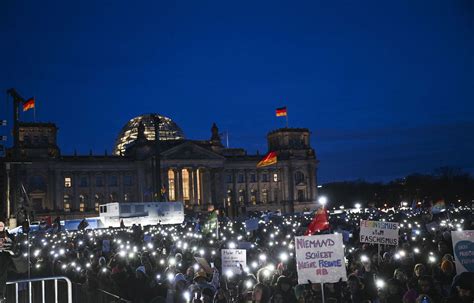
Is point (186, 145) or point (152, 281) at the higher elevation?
point (186, 145)

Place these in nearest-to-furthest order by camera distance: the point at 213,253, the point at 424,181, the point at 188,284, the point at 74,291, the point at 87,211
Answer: the point at 74,291
the point at 188,284
the point at 213,253
the point at 87,211
the point at 424,181

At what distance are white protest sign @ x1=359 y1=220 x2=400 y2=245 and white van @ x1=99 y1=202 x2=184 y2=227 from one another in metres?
41.9

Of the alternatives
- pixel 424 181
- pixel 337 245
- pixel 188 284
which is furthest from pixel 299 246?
pixel 424 181

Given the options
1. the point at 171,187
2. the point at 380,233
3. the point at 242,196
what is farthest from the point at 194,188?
the point at 380,233

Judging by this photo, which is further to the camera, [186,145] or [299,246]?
[186,145]

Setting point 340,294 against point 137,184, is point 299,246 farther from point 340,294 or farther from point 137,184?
point 137,184

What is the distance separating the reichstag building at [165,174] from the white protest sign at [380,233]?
5944cm

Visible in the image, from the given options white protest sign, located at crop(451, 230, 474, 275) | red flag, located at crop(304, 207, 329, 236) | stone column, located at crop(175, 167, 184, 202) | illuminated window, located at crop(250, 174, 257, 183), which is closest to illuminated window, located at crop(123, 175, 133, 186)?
stone column, located at crop(175, 167, 184, 202)

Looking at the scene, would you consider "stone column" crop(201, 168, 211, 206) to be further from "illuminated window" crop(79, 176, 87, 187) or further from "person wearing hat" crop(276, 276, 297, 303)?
"person wearing hat" crop(276, 276, 297, 303)

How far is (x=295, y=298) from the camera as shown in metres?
10.6

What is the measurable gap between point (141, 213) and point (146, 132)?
5164cm

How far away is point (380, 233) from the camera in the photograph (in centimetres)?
1616

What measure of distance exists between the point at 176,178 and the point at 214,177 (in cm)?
656

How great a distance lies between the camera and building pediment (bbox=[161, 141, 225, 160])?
300ft
